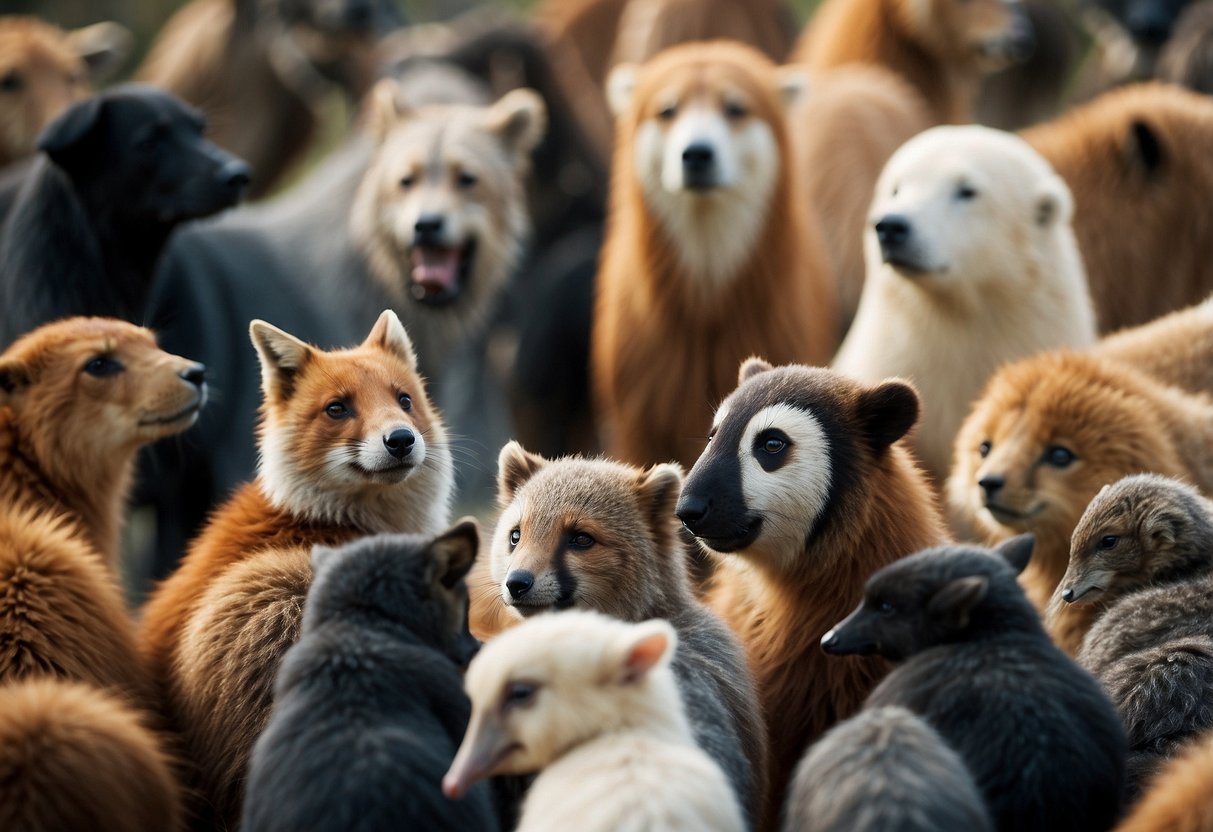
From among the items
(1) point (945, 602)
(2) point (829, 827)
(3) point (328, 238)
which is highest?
(1) point (945, 602)

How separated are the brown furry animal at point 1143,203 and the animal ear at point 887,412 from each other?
376 cm

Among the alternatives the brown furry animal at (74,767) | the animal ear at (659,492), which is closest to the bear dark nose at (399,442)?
the animal ear at (659,492)

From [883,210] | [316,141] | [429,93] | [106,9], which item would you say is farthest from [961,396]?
[106,9]

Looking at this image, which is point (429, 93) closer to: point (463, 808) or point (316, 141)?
point (316, 141)

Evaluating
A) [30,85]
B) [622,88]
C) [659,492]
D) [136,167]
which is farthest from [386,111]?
[659,492]

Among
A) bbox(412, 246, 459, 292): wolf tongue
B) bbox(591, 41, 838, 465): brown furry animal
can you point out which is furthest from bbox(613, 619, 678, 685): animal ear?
bbox(412, 246, 459, 292): wolf tongue

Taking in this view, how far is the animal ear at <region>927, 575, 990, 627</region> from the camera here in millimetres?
4504

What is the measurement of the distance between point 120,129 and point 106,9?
11.7 metres

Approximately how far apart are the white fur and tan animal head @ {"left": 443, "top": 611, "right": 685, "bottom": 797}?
1.19 meters

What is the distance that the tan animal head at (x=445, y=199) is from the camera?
9227 mm

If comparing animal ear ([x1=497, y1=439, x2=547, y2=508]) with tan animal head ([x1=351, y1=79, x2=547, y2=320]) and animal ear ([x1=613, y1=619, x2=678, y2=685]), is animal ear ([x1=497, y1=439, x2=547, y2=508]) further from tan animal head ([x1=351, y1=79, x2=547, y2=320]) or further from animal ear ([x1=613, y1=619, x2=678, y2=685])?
tan animal head ([x1=351, y1=79, x2=547, y2=320])

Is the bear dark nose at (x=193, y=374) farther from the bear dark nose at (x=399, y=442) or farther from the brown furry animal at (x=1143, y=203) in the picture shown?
the brown furry animal at (x=1143, y=203)

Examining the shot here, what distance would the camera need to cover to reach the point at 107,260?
7695mm

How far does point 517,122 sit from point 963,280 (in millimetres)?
3125
